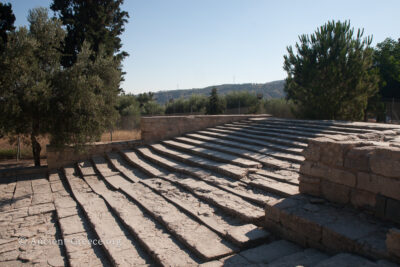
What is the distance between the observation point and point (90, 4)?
15680 millimetres

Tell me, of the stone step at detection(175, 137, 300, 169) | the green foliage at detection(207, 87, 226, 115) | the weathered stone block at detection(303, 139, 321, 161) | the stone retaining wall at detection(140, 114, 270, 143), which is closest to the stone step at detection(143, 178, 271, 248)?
the weathered stone block at detection(303, 139, 321, 161)

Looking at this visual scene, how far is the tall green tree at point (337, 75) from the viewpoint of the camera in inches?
497

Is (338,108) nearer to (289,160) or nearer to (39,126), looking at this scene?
(289,160)

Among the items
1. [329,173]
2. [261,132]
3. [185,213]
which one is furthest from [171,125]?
Result: [329,173]

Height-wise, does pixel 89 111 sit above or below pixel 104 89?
below

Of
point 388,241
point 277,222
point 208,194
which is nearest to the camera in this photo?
point 388,241

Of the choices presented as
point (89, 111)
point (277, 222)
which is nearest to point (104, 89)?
point (89, 111)

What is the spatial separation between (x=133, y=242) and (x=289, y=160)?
3.77 m

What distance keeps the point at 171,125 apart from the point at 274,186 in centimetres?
637

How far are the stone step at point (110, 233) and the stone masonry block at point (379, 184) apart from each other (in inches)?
112

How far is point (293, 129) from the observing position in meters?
8.77

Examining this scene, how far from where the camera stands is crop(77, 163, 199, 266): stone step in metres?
3.27

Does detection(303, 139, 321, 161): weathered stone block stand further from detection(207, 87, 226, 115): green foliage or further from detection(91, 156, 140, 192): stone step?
detection(207, 87, 226, 115): green foliage

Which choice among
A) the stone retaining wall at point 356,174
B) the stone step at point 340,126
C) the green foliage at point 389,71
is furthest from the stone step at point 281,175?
the green foliage at point 389,71
